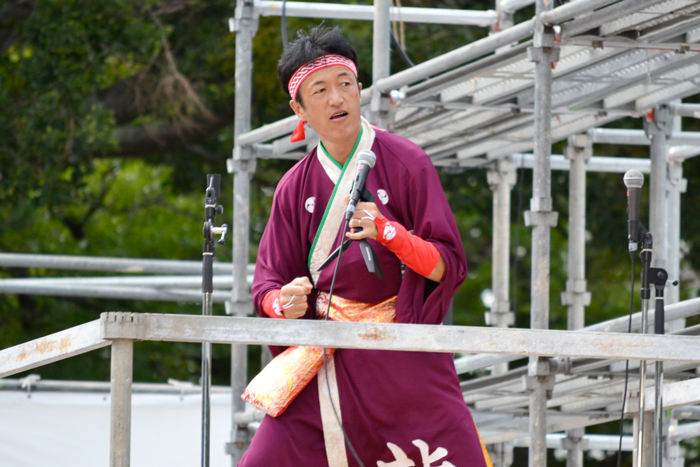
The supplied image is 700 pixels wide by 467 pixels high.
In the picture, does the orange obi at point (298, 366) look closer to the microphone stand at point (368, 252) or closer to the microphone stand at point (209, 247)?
the microphone stand at point (368, 252)

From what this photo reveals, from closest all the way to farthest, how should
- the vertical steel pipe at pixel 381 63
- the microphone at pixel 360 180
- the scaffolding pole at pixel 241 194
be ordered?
1. the microphone at pixel 360 180
2. the vertical steel pipe at pixel 381 63
3. the scaffolding pole at pixel 241 194

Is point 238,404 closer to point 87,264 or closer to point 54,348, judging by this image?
point 87,264

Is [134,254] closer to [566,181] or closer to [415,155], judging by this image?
[566,181]

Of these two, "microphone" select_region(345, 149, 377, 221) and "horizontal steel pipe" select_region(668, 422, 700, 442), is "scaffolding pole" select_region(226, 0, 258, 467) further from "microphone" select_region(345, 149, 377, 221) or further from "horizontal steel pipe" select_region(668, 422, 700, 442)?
"microphone" select_region(345, 149, 377, 221)

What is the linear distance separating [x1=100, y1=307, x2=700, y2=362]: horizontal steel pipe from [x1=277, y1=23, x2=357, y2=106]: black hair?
0.92 m

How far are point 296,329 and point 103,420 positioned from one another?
4.79 metres

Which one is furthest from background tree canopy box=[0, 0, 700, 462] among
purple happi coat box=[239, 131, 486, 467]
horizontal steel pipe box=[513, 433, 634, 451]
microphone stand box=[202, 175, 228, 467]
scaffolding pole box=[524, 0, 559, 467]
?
purple happi coat box=[239, 131, 486, 467]

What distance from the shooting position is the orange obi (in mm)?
2652

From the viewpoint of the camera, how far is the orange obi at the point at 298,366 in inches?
104

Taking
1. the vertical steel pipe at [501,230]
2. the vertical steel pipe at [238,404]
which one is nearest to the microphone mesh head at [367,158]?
the vertical steel pipe at [238,404]

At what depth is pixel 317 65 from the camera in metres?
2.74

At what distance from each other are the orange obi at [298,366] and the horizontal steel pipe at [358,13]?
3486 mm

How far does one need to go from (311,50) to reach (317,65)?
0.06 meters

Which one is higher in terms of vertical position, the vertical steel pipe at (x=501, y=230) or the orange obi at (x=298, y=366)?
the vertical steel pipe at (x=501, y=230)
